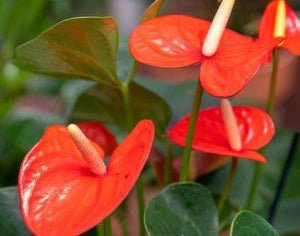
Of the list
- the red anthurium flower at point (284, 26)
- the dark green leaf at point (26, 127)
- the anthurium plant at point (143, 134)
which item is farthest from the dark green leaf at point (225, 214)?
the dark green leaf at point (26, 127)

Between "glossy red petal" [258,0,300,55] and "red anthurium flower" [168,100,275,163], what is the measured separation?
0.07 metres

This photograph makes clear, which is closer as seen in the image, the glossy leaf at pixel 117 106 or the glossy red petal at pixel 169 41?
the glossy red petal at pixel 169 41

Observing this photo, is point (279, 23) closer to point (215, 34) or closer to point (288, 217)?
point (215, 34)

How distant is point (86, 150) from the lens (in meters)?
0.41

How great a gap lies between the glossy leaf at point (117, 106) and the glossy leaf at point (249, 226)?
23cm

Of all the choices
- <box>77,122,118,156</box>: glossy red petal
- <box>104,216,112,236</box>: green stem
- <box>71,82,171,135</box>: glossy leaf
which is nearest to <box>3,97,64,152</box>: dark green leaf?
<box>71,82,171,135</box>: glossy leaf

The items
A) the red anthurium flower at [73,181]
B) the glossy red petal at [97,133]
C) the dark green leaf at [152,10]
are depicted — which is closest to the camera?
the red anthurium flower at [73,181]

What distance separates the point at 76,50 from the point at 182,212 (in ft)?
0.57

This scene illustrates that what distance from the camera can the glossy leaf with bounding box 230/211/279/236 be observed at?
429mm

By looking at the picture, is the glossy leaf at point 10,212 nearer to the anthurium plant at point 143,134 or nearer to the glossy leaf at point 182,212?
the anthurium plant at point 143,134

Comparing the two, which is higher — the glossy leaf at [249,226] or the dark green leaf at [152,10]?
the dark green leaf at [152,10]

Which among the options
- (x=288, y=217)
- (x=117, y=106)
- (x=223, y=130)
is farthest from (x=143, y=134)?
(x=288, y=217)

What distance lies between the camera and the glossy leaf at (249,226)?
1.41 ft

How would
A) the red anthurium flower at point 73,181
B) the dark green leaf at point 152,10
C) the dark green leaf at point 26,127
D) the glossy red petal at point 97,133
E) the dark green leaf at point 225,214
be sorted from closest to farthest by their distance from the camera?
the red anthurium flower at point 73,181
the dark green leaf at point 152,10
the glossy red petal at point 97,133
the dark green leaf at point 225,214
the dark green leaf at point 26,127
